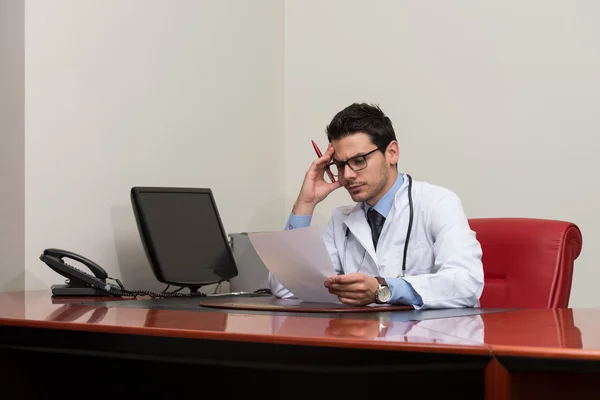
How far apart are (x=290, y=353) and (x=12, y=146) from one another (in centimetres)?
162

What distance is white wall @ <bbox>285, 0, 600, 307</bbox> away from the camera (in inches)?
121

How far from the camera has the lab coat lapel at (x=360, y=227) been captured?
237cm

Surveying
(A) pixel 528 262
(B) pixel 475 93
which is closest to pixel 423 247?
(A) pixel 528 262

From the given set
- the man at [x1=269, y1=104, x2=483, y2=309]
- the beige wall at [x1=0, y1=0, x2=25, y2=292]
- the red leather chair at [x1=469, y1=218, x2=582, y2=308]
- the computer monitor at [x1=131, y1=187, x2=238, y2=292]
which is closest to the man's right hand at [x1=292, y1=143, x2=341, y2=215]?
the man at [x1=269, y1=104, x2=483, y2=309]

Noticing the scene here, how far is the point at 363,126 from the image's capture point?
8.13 feet

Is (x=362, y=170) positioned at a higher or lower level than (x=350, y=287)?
higher

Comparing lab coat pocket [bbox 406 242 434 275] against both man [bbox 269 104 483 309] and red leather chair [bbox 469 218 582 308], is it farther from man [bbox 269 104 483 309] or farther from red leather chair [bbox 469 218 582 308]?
red leather chair [bbox 469 218 582 308]

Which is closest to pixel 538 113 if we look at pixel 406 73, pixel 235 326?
pixel 406 73

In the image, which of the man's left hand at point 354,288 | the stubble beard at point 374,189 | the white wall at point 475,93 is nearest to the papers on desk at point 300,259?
the man's left hand at point 354,288

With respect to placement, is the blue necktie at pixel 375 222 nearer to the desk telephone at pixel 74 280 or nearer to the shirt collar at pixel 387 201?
the shirt collar at pixel 387 201

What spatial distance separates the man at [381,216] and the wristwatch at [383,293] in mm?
209

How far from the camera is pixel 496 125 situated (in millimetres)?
3240

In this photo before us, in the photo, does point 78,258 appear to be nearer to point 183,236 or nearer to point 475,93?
point 183,236

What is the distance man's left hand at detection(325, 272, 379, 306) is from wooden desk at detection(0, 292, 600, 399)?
0.25 metres
